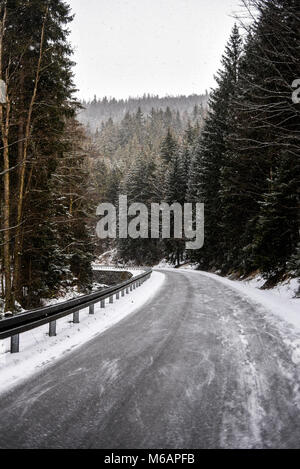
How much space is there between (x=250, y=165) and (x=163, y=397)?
17.1m

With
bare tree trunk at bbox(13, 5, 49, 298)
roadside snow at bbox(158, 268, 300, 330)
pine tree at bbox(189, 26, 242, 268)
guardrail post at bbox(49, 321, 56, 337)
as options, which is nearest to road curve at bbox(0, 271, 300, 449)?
guardrail post at bbox(49, 321, 56, 337)

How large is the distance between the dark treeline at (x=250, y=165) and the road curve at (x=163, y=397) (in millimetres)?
4650

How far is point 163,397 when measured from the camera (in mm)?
3479

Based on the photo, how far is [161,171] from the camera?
67312mm

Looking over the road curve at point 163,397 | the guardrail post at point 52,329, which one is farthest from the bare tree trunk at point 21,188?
the road curve at point 163,397

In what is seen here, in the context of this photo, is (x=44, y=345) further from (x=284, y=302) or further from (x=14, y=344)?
(x=284, y=302)

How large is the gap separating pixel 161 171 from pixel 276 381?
215 feet

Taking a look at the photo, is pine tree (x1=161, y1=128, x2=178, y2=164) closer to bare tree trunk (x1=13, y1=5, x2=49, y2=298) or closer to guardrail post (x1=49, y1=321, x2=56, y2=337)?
bare tree trunk (x1=13, y1=5, x2=49, y2=298)

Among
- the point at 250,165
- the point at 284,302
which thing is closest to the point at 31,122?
the point at 284,302

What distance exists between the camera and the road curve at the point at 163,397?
8.80ft

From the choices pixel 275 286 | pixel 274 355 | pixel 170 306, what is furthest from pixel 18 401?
pixel 275 286

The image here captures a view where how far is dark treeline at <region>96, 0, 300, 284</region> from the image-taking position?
657cm

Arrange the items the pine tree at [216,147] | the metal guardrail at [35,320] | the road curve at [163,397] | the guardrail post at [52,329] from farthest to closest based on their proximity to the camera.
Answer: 1. the pine tree at [216,147]
2. the guardrail post at [52,329]
3. the metal guardrail at [35,320]
4. the road curve at [163,397]

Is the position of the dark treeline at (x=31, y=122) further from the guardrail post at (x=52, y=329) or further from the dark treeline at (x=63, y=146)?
the guardrail post at (x=52, y=329)
